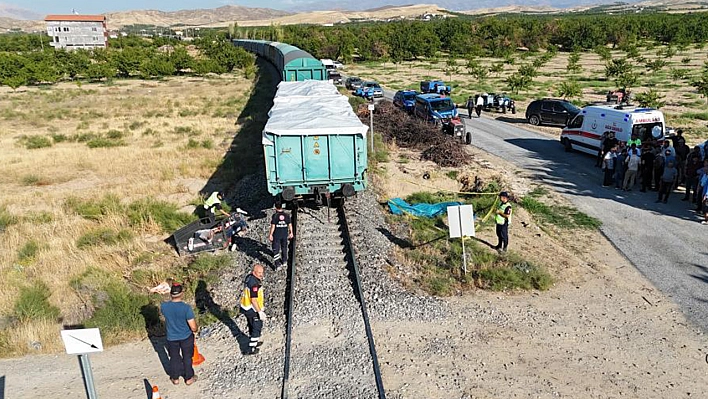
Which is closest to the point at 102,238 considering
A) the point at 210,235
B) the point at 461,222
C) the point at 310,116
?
the point at 210,235

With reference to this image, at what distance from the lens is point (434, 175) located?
19234 mm

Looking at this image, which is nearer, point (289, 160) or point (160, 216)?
point (289, 160)

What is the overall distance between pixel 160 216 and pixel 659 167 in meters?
15.1

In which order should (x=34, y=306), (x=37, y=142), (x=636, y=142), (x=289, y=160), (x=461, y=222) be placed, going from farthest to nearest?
(x=37, y=142), (x=636, y=142), (x=289, y=160), (x=461, y=222), (x=34, y=306)

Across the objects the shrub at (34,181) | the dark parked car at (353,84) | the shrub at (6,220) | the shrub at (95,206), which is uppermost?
the dark parked car at (353,84)

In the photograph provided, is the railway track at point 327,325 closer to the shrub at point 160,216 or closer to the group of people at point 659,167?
the shrub at point 160,216

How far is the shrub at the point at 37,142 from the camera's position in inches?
1057

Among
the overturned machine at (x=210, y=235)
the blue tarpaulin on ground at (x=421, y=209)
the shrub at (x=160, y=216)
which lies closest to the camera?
the overturned machine at (x=210, y=235)

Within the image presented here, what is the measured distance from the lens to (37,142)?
27344mm

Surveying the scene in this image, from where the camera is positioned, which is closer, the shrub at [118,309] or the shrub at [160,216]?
the shrub at [118,309]

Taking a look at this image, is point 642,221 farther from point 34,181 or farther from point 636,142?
point 34,181

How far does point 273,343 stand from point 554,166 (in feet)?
50.5

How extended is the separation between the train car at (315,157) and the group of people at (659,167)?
29.8ft

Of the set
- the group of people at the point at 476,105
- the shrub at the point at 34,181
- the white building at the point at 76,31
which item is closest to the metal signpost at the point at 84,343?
the shrub at the point at 34,181
